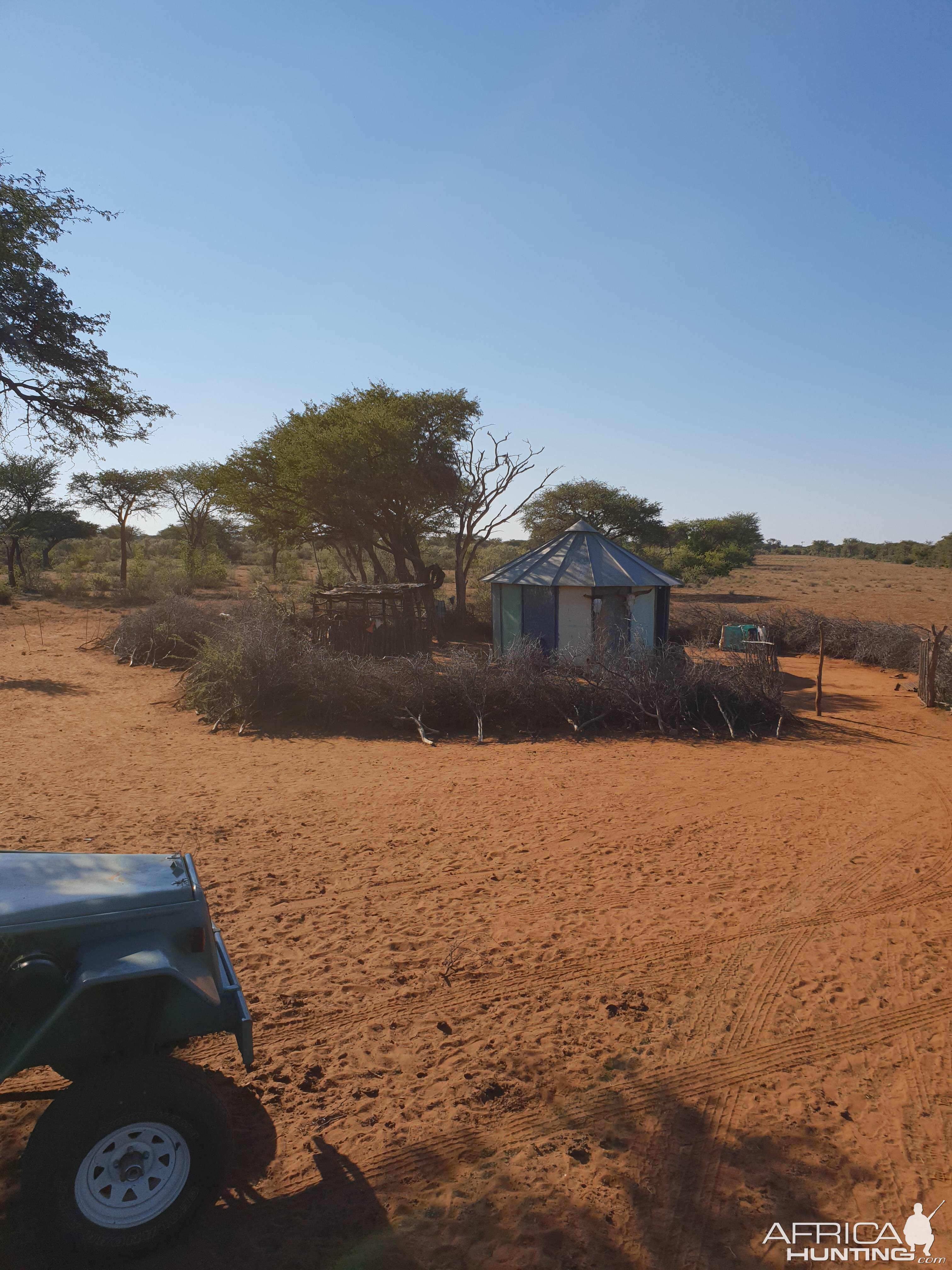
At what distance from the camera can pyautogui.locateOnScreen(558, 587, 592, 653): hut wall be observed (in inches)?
649

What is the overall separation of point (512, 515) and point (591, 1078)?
21607 mm

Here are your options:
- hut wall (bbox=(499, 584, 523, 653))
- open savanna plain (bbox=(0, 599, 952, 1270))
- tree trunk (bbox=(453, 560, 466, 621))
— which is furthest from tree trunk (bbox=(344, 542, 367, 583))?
open savanna plain (bbox=(0, 599, 952, 1270))

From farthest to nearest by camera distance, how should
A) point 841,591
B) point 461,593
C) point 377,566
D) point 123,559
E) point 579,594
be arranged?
point 841,591 < point 123,559 < point 461,593 < point 377,566 < point 579,594

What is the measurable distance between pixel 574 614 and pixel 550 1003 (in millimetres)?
12823

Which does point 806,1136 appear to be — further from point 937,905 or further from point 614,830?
point 614,830

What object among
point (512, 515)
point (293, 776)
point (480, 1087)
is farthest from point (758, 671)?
point (512, 515)

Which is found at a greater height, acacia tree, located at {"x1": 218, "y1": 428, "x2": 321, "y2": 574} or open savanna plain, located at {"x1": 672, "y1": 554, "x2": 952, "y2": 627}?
acacia tree, located at {"x1": 218, "y1": 428, "x2": 321, "y2": 574}

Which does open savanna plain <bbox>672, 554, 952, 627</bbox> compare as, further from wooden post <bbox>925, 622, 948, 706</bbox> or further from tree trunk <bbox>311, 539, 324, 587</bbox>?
tree trunk <bbox>311, 539, 324, 587</bbox>

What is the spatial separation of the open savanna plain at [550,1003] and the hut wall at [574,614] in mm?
7532

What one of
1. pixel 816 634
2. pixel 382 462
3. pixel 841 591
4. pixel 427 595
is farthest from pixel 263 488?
pixel 841 591

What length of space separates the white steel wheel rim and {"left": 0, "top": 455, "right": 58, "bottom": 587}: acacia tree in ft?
98.0

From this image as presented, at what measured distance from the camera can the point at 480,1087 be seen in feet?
11.2

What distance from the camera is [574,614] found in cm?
1659

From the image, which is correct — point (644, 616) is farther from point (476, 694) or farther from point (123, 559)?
point (123, 559)
